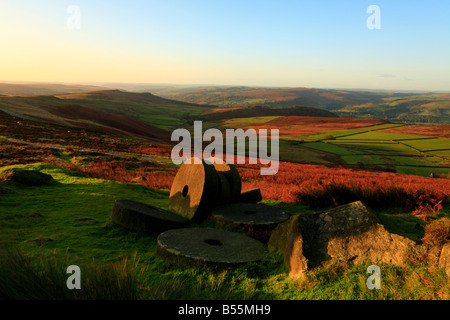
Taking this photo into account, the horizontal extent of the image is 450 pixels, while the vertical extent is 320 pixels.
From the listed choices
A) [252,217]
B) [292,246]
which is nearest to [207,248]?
[292,246]

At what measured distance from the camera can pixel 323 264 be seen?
4.93m

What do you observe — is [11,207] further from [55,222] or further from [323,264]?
[323,264]

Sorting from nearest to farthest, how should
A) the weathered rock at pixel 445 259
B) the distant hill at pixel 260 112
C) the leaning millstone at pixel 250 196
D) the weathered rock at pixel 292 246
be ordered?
the weathered rock at pixel 445 259, the weathered rock at pixel 292 246, the leaning millstone at pixel 250 196, the distant hill at pixel 260 112

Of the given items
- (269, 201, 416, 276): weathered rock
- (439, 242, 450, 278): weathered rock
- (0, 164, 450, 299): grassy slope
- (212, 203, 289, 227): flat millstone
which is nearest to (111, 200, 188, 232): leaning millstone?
(0, 164, 450, 299): grassy slope

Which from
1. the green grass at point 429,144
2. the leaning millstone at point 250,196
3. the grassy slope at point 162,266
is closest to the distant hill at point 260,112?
the green grass at point 429,144

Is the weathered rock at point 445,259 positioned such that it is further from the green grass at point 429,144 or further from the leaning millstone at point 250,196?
the green grass at point 429,144

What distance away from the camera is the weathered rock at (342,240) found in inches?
186

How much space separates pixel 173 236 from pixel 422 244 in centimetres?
504

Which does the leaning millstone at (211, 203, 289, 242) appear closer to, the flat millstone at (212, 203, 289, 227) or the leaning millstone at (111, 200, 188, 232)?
the flat millstone at (212, 203, 289, 227)

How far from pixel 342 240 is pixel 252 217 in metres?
3.61

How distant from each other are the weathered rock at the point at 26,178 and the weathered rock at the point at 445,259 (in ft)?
46.0

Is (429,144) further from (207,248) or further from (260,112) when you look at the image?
(260,112)

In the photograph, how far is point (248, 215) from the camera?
28.7 ft

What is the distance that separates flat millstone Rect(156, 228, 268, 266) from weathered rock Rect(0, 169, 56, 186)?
A: 8.70m
